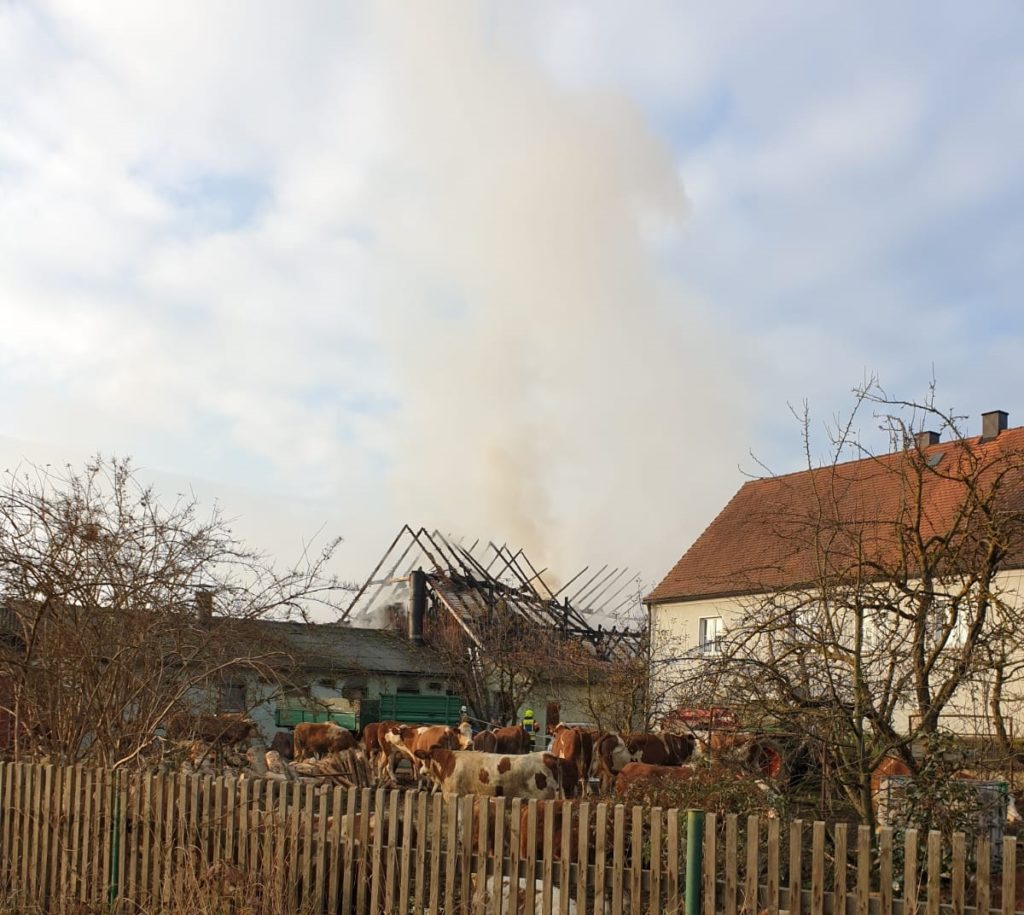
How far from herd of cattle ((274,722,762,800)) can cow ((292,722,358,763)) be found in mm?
20

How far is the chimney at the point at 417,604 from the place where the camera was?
45.1 metres

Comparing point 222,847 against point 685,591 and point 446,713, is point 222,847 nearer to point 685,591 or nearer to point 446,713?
point 446,713

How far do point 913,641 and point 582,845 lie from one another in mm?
4499

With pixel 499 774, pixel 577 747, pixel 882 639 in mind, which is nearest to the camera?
pixel 882 639

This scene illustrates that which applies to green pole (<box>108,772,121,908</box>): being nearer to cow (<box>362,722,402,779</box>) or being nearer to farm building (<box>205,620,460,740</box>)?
cow (<box>362,722,402,779</box>)

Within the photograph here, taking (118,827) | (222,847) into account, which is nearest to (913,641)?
(222,847)

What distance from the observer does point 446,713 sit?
1305 inches

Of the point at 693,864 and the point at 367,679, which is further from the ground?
the point at 693,864

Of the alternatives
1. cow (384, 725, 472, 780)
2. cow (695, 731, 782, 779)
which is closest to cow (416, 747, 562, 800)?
cow (695, 731, 782, 779)

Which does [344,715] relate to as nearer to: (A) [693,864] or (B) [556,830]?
(B) [556,830]

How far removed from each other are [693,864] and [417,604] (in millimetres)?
39715

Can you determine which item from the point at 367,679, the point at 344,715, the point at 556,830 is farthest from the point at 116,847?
the point at 367,679

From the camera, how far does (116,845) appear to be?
8.80 m

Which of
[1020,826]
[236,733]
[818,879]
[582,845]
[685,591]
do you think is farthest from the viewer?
[685,591]
